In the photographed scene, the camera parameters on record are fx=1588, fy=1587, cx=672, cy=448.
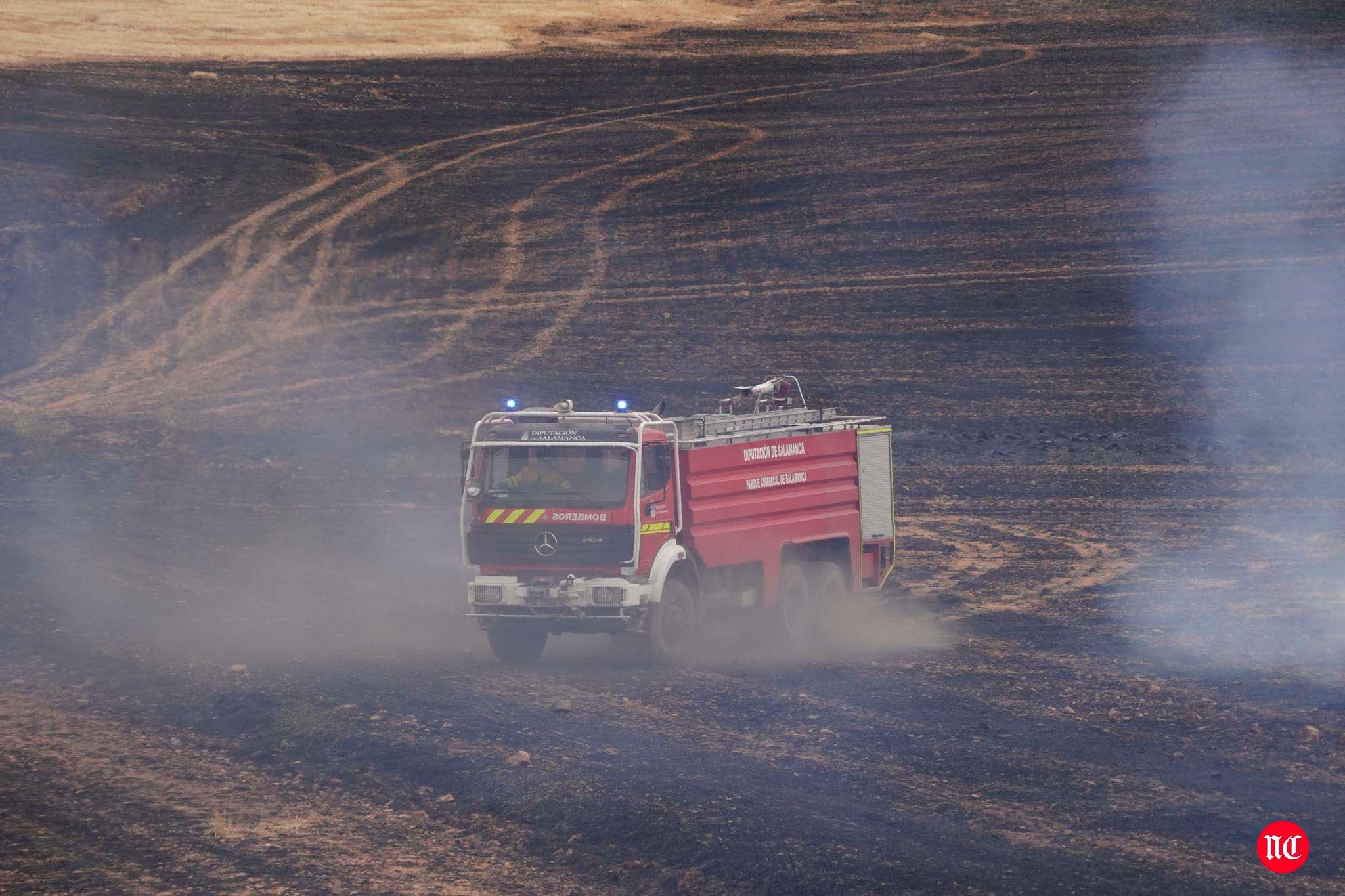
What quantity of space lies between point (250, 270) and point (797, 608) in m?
25.3

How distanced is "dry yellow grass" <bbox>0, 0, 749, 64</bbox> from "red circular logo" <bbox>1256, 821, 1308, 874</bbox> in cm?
4524

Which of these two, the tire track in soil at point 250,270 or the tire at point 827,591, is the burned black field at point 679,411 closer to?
the tire track in soil at point 250,270

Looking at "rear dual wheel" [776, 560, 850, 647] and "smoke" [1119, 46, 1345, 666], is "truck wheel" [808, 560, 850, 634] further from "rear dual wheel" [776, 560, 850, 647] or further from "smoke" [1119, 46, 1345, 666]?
"smoke" [1119, 46, 1345, 666]

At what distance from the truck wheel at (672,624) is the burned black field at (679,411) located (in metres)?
0.37

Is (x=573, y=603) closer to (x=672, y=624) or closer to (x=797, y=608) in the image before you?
(x=672, y=624)

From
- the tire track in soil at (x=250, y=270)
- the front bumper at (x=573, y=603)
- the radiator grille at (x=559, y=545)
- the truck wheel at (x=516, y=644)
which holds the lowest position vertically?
the truck wheel at (x=516, y=644)

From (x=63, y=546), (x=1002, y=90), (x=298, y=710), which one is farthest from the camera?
(x=1002, y=90)

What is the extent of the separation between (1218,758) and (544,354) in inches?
943

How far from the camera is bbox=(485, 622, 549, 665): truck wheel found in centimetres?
1638

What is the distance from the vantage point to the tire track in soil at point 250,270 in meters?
34.0

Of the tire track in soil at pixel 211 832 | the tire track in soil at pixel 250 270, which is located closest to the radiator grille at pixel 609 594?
the tire track in soil at pixel 211 832

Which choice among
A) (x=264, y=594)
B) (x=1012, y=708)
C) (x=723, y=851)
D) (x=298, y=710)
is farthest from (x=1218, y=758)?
(x=264, y=594)

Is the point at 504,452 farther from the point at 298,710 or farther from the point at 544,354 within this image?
the point at 544,354

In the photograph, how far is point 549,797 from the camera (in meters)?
11.9
